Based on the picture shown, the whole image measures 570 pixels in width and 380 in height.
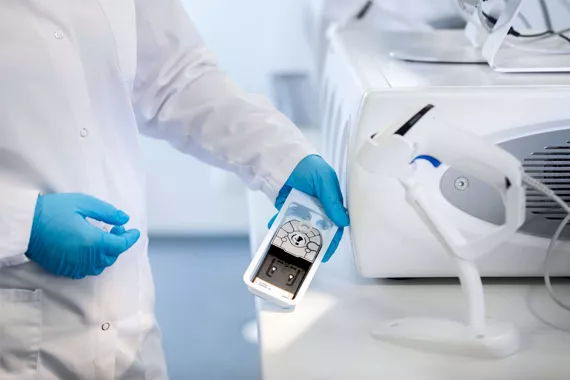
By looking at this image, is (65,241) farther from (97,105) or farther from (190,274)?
(190,274)

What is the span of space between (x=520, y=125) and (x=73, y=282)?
46 cm

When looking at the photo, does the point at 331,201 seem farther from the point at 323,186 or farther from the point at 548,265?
the point at 548,265

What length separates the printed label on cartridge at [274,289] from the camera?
64 cm

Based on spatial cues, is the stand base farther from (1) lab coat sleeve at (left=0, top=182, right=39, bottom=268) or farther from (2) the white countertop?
(1) lab coat sleeve at (left=0, top=182, right=39, bottom=268)

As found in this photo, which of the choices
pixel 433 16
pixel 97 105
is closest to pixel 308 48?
pixel 433 16

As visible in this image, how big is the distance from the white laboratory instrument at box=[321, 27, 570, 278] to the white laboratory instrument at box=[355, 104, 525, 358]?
85mm

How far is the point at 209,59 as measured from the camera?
2.69ft

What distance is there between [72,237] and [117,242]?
42 millimetres

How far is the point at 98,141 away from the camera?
0.70 metres

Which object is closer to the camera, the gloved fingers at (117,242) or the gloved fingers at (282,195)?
the gloved fingers at (117,242)

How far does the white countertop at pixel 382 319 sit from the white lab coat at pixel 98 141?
15 cm

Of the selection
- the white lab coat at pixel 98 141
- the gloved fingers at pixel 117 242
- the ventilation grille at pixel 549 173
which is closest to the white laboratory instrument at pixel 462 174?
the ventilation grille at pixel 549 173

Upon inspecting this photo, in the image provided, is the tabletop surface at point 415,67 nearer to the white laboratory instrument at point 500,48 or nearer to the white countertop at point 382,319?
the white laboratory instrument at point 500,48

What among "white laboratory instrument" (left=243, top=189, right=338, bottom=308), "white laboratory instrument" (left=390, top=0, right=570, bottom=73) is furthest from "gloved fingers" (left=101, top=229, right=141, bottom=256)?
"white laboratory instrument" (left=390, top=0, right=570, bottom=73)
